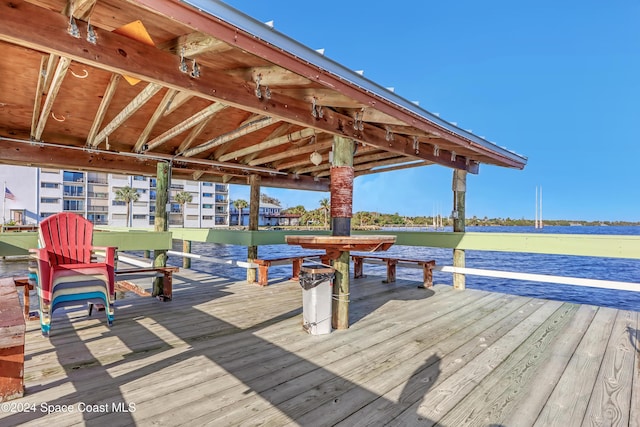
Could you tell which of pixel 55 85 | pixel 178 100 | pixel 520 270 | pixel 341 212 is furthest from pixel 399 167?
pixel 520 270

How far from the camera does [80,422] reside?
5.63 ft

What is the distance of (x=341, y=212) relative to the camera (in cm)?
357

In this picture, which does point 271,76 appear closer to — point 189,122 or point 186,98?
point 186,98

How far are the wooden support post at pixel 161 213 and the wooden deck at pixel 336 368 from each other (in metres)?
0.62

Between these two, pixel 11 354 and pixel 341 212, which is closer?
pixel 11 354

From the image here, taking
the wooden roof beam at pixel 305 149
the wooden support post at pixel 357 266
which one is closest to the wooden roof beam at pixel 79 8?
the wooden roof beam at pixel 305 149

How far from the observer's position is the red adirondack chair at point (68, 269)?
3.01 m

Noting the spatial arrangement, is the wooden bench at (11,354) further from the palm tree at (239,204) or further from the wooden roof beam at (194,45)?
the palm tree at (239,204)

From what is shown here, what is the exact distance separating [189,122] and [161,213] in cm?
196

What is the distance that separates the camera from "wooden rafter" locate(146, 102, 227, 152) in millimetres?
3428

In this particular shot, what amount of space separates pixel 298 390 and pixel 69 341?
2355 mm

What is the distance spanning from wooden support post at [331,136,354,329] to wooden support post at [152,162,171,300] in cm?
288

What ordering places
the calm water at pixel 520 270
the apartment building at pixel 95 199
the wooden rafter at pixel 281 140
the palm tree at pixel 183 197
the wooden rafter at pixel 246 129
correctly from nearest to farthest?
the wooden rafter at pixel 246 129
the wooden rafter at pixel 281 140
the calm water at pixel 520 270
the apartment building at pixel 95 199
the palm tree at pixel 183 197

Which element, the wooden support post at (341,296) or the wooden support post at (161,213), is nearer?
the wooden support post at (341,296)
